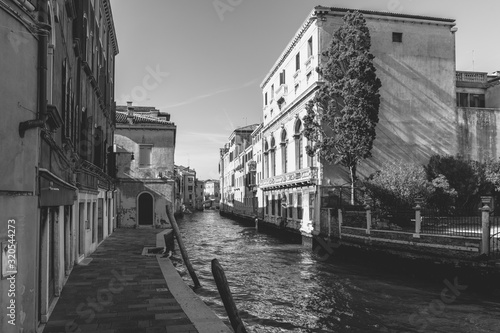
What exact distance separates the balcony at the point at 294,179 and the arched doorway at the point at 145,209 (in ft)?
26.0

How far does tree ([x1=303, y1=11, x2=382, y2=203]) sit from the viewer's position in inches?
726

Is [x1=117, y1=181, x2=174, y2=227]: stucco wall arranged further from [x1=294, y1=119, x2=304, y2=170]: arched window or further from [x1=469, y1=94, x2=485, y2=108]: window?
[x1=469, y1=94, x2=485, y2=108]: window

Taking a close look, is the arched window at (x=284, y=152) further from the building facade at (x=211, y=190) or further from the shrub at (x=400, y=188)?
the building facade at (x=211, y=190)

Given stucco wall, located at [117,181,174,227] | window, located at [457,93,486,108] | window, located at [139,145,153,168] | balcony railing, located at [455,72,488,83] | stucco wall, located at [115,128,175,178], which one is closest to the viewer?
window, located at [457,93,486,108]

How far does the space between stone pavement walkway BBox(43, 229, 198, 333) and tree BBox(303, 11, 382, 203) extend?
10.9m

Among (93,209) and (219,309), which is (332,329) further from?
(93,209)

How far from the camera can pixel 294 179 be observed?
2405cm

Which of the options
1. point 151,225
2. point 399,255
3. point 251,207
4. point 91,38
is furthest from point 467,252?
point 251,207

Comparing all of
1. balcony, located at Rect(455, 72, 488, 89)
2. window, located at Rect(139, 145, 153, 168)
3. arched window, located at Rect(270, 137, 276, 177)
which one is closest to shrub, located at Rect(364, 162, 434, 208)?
balcony, located at Rect(455, 72, 488, 89)

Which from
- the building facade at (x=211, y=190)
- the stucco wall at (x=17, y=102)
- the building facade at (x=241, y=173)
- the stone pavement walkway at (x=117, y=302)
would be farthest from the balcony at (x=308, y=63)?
the building facade at (x=211, y=190)

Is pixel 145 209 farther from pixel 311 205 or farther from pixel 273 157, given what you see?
pixel 311 205

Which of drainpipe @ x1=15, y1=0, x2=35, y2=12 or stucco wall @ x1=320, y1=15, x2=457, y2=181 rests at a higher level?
stucco wall @ x1=320, y1=15, x2=457, y2=181

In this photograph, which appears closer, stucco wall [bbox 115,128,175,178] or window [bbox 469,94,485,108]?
window [bbox 469,94,485,108]

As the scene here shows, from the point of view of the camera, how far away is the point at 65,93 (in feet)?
25.8
